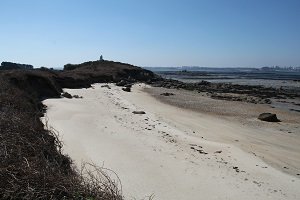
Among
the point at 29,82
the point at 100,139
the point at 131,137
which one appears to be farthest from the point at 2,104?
the point at 29,82

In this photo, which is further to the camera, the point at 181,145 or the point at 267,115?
the point at 267,115

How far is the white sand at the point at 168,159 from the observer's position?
9.52 metres

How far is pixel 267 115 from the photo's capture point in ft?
77.4

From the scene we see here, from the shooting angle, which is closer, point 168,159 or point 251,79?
point 168,159

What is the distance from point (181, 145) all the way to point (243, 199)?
516 centimetres

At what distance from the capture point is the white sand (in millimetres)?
9516

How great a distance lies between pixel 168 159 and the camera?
1188cm

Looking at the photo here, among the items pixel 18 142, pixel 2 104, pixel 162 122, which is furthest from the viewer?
pixel 162 122

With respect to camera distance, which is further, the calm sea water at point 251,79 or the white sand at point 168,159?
the calm sea water at point 251,79

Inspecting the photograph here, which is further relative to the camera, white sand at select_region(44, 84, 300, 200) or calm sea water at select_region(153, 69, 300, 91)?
calm sea water at select_region(153, 69, 300, 91)

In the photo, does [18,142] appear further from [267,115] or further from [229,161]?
[267,115]

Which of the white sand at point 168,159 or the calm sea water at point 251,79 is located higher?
the white sand at point 168,159

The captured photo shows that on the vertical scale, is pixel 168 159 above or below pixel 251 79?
above

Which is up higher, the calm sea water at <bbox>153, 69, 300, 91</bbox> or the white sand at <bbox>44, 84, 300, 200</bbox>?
the white sand at <bbox>44, 84, 300, 200</bbox>
